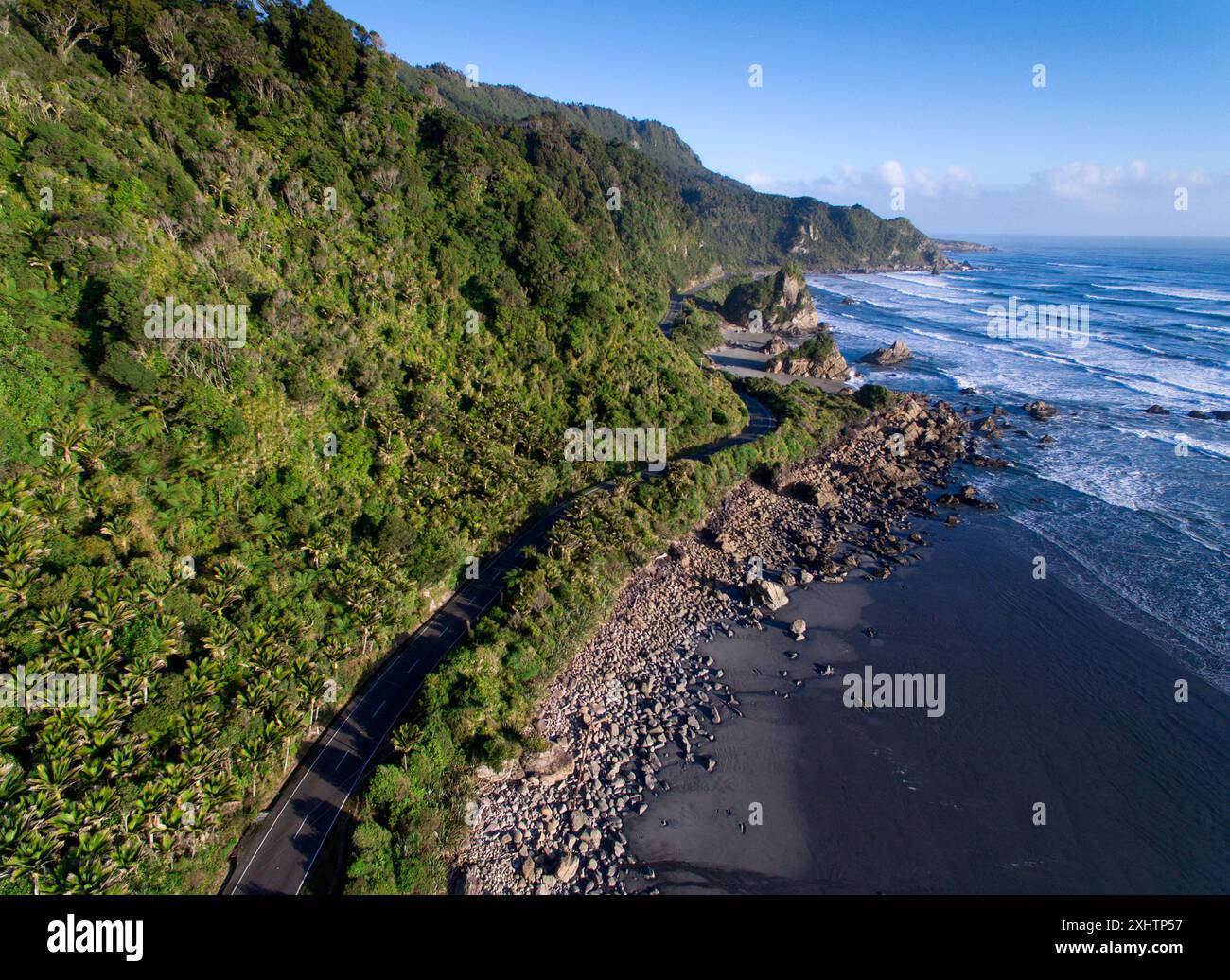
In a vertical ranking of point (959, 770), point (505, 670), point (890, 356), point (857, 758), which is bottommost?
point (959, 770)

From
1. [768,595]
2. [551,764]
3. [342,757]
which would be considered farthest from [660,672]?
[342,757]

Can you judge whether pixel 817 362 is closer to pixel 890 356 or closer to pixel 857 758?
pixel 890 356

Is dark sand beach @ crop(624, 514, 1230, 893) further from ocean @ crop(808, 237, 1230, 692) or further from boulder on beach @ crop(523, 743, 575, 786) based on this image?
ocean @ crop(808, 237, 1230, 692)

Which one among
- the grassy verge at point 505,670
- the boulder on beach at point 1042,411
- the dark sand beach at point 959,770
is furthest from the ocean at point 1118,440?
the grassy verge at point 505,670

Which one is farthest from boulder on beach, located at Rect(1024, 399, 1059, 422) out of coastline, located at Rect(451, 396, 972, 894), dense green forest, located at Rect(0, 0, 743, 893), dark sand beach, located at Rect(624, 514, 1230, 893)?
dense green forest, located at Rect(0, 0, 743, 893)

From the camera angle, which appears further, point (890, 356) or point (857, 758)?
point (890, 356)

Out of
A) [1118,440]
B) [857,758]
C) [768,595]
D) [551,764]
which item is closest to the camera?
[551,764]
